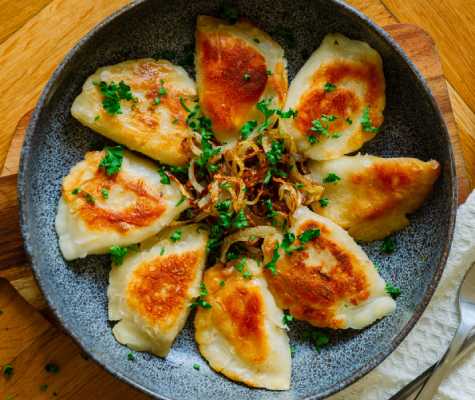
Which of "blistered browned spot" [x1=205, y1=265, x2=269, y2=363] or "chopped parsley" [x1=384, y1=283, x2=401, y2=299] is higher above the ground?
"blistered browned spot" [x1=205, y1=265, x2=269, y2=363]

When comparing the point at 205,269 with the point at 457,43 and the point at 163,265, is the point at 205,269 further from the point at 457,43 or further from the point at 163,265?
the point at 457,43

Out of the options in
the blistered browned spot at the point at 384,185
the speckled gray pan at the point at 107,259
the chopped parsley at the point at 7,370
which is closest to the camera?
the speckled gray pan at the point at 107,259

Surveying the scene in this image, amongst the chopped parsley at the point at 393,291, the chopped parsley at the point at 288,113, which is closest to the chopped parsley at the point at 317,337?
the chopped parsley at the point at 393,291

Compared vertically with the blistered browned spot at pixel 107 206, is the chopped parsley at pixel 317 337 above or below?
below

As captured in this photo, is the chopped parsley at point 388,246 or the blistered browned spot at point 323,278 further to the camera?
the chopped parsley at point 388,246

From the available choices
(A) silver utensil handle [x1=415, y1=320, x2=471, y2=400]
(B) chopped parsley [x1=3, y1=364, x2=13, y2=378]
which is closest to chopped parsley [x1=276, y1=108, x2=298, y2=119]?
(A) silver utensil handle [x1=415, y1=320, x2=471, y2=400]

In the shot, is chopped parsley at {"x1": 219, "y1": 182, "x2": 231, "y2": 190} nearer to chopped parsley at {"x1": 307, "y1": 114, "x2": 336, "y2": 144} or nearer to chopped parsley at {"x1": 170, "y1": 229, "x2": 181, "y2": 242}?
chopped parsley at {"x1": 170, "y1": 229, "x2": 181, "y2": 242}

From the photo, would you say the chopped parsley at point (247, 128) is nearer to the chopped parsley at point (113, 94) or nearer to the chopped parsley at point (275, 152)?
the chopped parsley at point (275, 152)

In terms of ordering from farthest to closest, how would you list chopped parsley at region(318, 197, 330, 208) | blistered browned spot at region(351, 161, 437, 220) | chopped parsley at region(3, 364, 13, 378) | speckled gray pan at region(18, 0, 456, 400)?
chopped parsley at region(3, 364, 13, 378), chopped parsley at region(318, 197, 330, 208), blistered browned spot at region(351, 161, 437, 220), speckled gray pan at region(18, 0, 456, 400)
